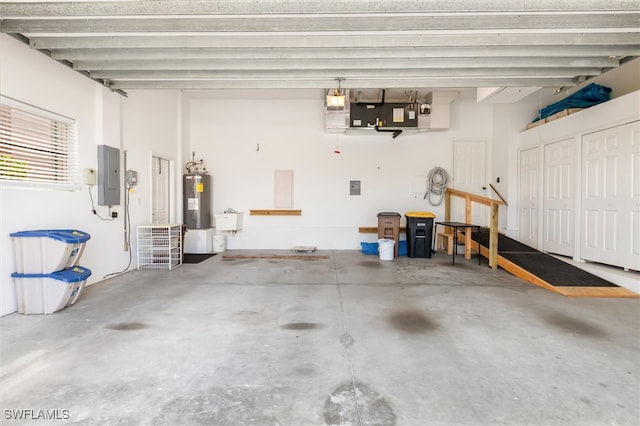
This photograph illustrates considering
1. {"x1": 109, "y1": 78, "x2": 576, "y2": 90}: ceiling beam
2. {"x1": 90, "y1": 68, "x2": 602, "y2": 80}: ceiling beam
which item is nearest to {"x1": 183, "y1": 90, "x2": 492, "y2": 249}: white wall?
{"x1": 109, "y1": 78, "x2": 576, "y2": 90}: ceiling beam

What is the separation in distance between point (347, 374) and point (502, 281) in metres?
3.64

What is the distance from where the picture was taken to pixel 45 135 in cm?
364

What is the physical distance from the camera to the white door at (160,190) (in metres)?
6.19

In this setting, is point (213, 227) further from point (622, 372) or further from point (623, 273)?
point (623, 273)

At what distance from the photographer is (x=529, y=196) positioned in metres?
6.50

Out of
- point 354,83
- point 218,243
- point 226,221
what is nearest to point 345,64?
point 354,83

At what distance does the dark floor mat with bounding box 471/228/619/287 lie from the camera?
4301 millimetres

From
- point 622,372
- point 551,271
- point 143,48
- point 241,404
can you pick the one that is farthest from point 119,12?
point 551,271

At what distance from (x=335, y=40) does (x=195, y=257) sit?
5.20 meters

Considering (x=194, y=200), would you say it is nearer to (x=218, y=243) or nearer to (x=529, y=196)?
(x=218, y=243)

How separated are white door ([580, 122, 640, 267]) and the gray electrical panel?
7.58 meters

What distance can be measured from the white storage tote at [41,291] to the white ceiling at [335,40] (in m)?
2.47

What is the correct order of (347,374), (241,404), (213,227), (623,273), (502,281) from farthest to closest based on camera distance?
(213,227) → (502,281) → (623,273) → (347,374) → (241,404)

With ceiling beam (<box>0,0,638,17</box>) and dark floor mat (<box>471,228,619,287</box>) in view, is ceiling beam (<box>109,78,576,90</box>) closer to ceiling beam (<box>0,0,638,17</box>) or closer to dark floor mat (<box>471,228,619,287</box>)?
ceiling beam (<box>0,0,638,17</box>)
